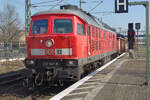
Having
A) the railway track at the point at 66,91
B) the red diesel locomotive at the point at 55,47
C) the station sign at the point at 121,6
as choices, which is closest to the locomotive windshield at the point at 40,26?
the red diesel locomotive at the point at 55,47

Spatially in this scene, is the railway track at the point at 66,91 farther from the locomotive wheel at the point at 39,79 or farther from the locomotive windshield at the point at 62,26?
the locomotive windshield at the point at 62,26

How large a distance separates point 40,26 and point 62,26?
3.38ft

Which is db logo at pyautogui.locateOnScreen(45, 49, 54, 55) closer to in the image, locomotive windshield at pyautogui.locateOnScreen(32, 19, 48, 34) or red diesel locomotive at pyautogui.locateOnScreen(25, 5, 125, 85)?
red diesel locomotive at pyautogui.locateOnScreen(25, 5, 125, 85)

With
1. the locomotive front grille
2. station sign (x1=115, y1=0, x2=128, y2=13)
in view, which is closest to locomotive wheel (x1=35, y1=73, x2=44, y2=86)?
the locomotive front grille

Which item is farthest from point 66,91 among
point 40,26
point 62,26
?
point 40,26

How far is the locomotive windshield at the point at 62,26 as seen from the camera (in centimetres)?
923

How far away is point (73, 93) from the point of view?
6891 millimetres

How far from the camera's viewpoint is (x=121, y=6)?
8289mm

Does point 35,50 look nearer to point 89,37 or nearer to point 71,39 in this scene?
point 71,39

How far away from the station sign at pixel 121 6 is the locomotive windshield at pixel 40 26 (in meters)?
3.15

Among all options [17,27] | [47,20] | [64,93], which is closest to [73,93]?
[64,93]

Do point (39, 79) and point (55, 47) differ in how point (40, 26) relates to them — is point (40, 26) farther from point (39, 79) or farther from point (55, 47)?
point (39, 79)

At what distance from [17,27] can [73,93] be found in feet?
143

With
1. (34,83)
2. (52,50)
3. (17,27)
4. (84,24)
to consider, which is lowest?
(34,83)
